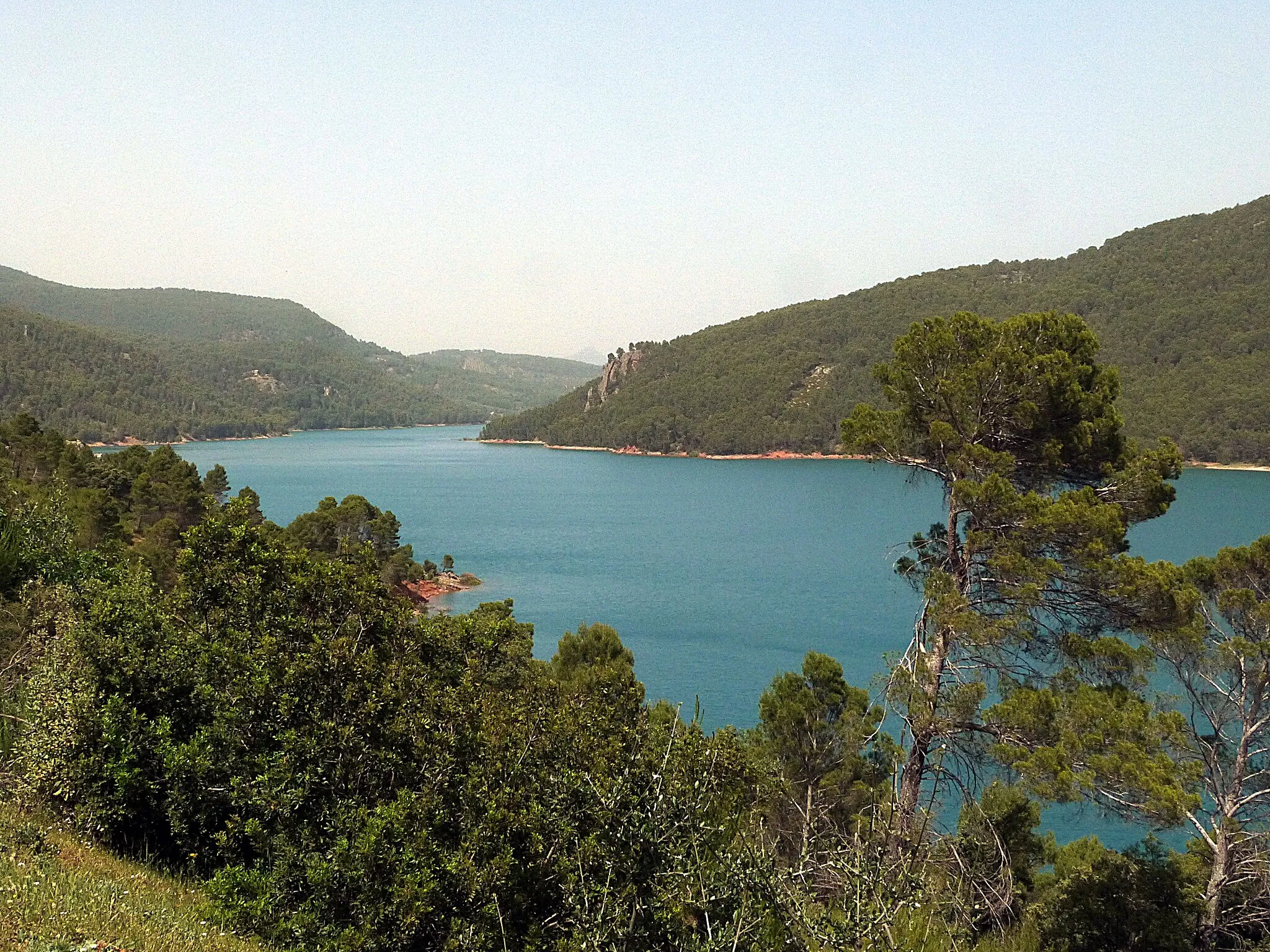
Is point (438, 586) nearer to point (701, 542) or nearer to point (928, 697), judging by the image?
point (701, 542)

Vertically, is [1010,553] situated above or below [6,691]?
above

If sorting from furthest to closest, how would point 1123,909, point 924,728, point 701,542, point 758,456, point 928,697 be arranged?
1. point 758,456
2. point 701,542
3. point 924,728
4. point 928,697
5. point 1123,909

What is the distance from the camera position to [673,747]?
8469 mm

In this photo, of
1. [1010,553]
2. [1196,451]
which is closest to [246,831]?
[1010,553]

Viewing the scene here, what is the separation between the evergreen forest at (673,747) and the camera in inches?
265

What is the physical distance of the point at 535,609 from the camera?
163ft

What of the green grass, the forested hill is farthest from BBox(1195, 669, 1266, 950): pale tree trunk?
the forested hill

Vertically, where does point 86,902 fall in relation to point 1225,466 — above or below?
above

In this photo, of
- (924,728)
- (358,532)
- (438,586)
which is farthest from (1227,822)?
(358,532)

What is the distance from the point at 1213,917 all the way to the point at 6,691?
14.9 metres

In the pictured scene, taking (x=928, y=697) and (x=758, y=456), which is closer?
(x=928, y=697)

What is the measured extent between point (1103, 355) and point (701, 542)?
102 meters

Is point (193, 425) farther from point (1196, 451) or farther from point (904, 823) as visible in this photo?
point (904, 823)

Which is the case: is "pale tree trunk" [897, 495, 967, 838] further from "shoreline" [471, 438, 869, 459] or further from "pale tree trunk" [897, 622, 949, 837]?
"shoreline" [471, 438, 869, 459]
